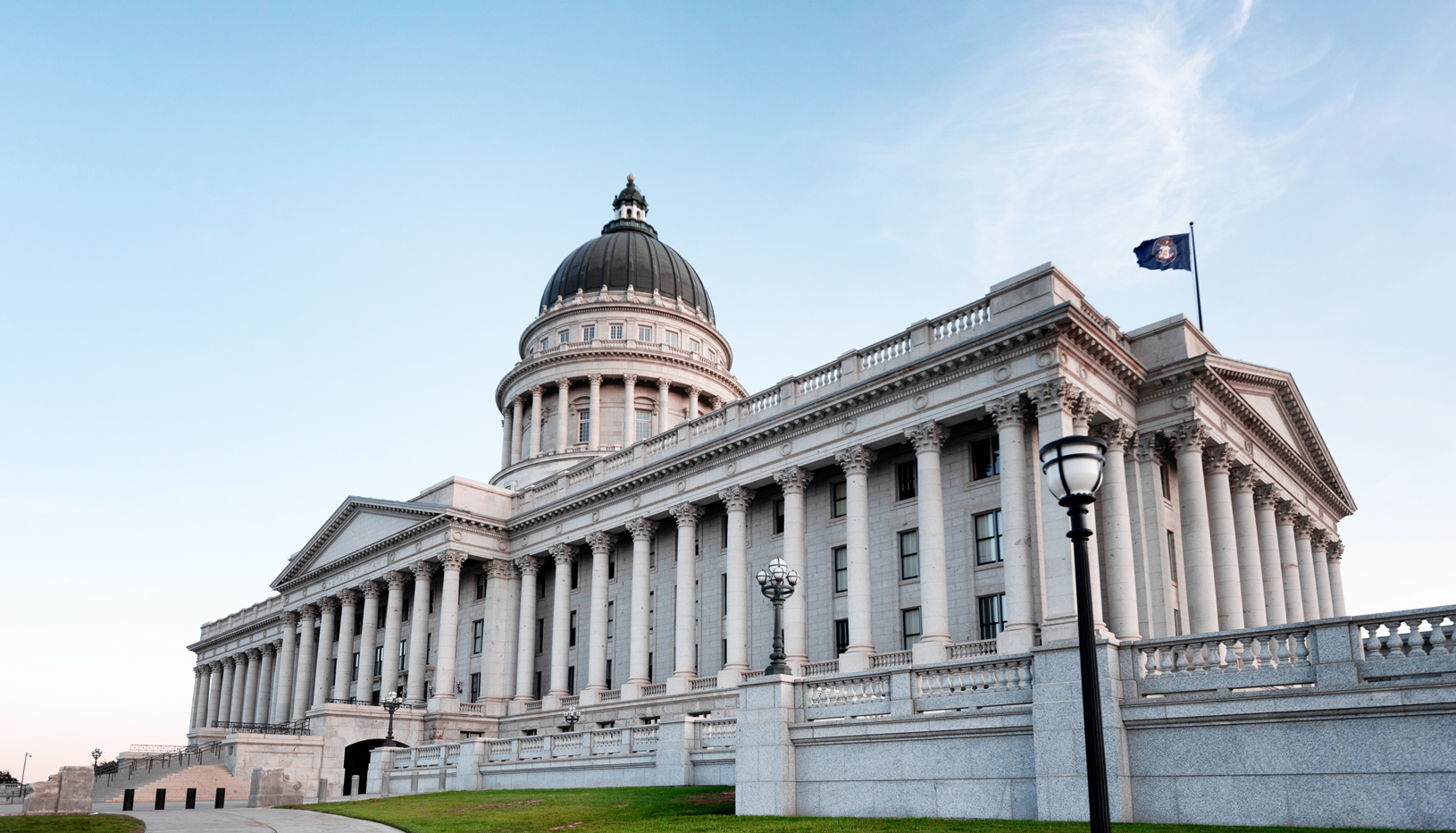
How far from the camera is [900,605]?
41.9 metres

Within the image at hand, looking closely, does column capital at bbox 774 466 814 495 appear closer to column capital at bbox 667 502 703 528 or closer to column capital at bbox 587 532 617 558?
column capital at bbox 667 502 703 528

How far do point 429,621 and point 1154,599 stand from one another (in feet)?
138

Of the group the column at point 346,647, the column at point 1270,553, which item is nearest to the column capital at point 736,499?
the column at point 1270,553

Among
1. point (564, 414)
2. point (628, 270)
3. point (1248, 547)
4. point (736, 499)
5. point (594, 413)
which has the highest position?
point (628, 270)

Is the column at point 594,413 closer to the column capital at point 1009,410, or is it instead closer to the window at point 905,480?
the window at point 905,480

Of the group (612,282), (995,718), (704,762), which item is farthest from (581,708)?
(612,282)

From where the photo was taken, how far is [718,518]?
50938 mm

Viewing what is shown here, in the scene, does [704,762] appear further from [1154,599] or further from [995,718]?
[1154,599]

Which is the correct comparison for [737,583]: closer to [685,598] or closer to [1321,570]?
[685,598]

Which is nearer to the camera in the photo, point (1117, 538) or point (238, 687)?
point (1117, 538)

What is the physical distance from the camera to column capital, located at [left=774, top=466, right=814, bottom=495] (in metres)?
44.4

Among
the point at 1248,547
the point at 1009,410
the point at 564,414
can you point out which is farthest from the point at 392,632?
the point at 1248,547

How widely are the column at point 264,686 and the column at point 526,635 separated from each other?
38.7 m

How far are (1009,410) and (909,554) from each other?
7.86 m
